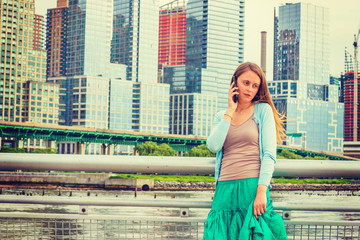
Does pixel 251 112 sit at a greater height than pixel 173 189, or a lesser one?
greater

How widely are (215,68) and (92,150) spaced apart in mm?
51017

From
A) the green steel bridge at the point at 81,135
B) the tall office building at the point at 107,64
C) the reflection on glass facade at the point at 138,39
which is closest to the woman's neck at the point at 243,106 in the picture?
the green steel bridge at the point at 81,135

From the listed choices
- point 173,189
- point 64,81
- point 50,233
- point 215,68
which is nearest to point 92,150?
point 64,81

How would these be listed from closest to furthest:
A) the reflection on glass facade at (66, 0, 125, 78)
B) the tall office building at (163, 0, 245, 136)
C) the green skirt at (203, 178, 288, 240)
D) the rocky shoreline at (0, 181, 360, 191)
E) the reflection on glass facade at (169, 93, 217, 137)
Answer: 1. the green skirt at (203, 178, 288, 240)
2. the rocky shoreline at (0, 181, 360, 191)
3. the reflection on glass facade at (66, 0, 125, 78)
4. the reflection on glass facade at (169, 93, 217, 137)
5. the tall office building at (163, 0, 245, 136)

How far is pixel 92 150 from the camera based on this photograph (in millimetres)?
141000

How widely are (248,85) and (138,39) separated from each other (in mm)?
172382

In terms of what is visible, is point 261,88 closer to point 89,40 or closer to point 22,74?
point 22,74

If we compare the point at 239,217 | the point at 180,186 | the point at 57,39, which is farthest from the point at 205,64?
the point at 239,217

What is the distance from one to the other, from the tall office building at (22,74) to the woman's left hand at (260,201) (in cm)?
13465

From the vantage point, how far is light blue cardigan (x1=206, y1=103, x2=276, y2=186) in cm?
318

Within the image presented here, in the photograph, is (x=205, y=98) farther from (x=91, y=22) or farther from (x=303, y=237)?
(x=303, y=237)

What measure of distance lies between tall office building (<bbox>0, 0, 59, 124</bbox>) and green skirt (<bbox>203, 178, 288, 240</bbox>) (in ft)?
441

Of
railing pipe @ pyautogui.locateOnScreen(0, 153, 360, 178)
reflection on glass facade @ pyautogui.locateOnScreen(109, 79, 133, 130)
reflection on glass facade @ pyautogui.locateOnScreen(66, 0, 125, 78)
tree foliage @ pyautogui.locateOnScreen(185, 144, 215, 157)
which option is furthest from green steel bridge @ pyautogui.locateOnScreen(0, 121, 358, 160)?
railing pipe @ pyautogui.locateOnScreen(0, 153, 360, 178)

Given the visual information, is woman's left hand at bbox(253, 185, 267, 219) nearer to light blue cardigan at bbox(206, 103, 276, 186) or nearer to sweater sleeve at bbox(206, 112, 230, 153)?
light blue cardigan at bbox(206, 103, 276, 186)
